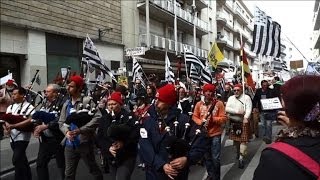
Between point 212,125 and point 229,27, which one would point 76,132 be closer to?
point 212,125

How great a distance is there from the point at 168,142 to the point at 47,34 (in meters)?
16.1

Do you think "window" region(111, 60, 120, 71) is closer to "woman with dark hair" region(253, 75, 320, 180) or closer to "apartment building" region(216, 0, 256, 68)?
"woman with dark hair" region(253, 75, 320, 180)

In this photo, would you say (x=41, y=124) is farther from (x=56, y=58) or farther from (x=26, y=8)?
(x=56, y=58)

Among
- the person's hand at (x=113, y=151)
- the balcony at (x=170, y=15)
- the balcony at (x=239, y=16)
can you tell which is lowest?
the person's hand at (x=113, y=151)

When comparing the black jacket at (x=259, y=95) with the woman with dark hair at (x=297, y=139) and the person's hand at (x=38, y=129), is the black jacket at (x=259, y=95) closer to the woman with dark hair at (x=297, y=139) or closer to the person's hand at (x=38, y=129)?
the person's hand at (x=38, y=129)

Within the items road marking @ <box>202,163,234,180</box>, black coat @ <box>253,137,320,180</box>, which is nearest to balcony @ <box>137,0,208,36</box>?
road marking @ <box>202,163,234,180</box>

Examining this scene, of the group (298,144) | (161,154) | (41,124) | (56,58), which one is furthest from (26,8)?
(298,144)

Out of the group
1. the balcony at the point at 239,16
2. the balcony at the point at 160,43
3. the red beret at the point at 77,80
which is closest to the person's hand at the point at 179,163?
the red beret at the point at 77,80

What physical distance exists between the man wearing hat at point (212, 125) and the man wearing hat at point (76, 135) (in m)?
1.82

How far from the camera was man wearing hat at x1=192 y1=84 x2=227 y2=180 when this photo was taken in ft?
22.9

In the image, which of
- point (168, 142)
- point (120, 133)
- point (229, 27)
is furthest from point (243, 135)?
point (229, 27)

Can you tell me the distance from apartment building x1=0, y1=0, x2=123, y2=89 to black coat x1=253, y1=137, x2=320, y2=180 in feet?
50.2

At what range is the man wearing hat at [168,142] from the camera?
382 centimetres

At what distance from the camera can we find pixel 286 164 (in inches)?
79.8
